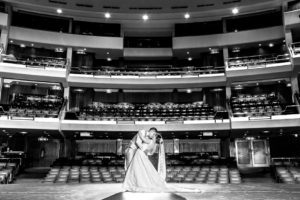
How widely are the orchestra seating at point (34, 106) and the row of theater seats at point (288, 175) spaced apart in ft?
38.0

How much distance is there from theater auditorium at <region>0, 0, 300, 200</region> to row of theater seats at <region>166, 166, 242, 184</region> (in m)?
0.80

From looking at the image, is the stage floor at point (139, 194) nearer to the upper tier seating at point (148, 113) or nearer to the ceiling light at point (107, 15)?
the upper tier seating at point (148, 113)

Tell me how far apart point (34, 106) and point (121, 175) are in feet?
26.2

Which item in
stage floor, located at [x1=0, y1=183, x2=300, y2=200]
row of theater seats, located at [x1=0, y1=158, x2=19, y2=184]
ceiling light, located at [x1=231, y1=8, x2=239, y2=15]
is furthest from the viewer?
ceiling light, located at [x1=231, y1=8, x2=239, y2=15]

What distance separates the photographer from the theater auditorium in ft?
48.3

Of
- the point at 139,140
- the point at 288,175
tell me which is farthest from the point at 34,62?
the point at 288,175

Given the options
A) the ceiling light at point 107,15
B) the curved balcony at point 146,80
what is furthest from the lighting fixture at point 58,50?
the ceiling light at point 107,15

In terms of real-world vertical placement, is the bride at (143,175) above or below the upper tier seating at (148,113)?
below

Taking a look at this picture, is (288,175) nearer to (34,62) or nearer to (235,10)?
(235,10)

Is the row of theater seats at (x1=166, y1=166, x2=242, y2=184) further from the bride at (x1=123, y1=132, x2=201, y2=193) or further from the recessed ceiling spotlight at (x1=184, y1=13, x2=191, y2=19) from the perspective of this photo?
the recessed ceiling spotlight at (x1=184, y1=13, x2=191, y2=19)

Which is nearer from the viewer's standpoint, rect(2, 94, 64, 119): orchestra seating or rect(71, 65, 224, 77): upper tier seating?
rect(2, 94, 64, 119): orchestra seating

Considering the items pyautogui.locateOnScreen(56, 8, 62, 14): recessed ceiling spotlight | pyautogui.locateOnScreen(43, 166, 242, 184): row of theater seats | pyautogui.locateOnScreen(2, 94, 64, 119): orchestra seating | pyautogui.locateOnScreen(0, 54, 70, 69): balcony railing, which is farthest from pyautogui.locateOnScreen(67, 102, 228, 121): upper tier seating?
pyautogui.locateOnScreen(56, 8, 62, 14): recessed ceiling spotlight

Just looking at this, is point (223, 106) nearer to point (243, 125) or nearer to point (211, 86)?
point (211, 86)

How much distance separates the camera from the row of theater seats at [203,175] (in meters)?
10.7
